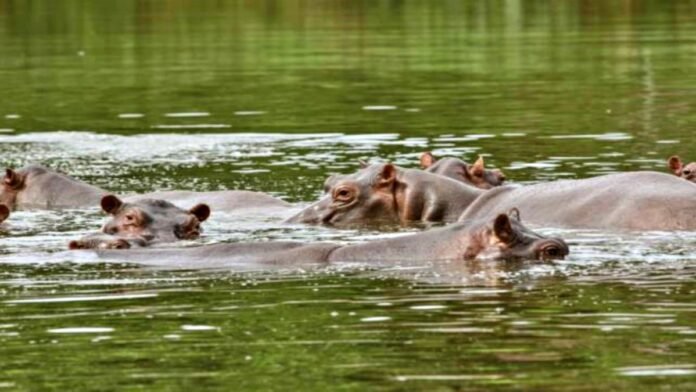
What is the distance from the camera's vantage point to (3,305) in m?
10.4

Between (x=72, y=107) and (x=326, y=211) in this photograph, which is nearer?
(x=326, y=211)

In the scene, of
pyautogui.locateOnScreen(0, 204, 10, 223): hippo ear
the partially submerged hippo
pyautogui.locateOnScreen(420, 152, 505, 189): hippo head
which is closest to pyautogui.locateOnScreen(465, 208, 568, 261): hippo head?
pyautogui.locateOnScreen(0, 204, 10, 223): hippo ear

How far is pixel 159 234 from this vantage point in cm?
1330

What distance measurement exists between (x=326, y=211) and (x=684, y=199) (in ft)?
9.67

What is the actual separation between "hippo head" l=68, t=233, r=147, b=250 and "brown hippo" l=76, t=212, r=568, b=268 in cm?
21

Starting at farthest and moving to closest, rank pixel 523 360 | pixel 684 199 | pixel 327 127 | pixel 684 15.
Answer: pixel 684 15 < pixel 327 127 < pixel 684 199 < pixel 523 360

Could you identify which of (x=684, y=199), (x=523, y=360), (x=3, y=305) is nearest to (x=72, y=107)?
(x=684, y=199)

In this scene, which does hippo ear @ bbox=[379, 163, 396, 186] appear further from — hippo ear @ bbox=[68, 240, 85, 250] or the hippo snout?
the hippo snout

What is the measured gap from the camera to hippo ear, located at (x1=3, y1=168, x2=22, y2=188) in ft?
57.2

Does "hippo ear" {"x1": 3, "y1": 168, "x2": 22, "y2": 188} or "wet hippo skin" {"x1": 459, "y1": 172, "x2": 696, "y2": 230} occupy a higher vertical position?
"wet hippo skin" {"x1": 459, "y1": 172, "x2": 696, "y2": 230}

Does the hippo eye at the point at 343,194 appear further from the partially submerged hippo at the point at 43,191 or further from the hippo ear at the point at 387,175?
the partially submerged hippo at the point at 43,191

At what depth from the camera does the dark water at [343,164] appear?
8.38 metres

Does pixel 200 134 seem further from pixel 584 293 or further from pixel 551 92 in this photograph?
pixel 584 293

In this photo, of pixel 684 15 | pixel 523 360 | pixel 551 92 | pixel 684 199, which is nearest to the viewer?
pixel 523 360
